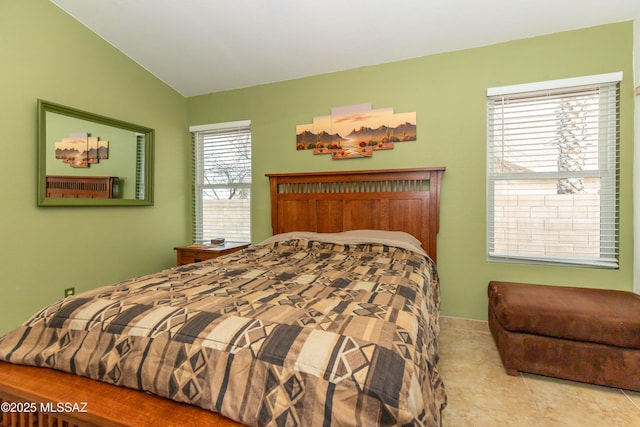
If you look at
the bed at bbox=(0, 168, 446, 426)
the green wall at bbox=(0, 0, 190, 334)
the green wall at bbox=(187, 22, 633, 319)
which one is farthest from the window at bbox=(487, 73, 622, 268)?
the green wall at bbox=(0, 0, 190, 334)

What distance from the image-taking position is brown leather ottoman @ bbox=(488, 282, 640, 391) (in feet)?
5.20

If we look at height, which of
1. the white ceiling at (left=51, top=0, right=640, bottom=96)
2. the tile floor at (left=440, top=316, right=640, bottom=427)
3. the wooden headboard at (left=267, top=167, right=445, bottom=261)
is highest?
the white ceiling at (left=51, top=0, right=640, bottom=96)

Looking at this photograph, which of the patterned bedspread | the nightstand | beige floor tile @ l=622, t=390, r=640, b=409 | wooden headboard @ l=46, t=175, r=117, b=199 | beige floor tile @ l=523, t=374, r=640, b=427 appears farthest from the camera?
the nightstand

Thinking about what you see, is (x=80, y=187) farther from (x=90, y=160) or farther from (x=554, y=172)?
(x=554, y=172)

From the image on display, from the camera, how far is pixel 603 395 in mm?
1595

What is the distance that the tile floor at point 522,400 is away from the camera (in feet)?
4.66

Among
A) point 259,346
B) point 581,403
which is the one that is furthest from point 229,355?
point 581,403

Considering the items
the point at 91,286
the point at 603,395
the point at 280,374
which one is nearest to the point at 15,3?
the point at 91,286

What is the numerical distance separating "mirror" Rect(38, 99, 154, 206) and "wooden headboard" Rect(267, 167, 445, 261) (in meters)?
1.32

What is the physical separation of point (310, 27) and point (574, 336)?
108 inches

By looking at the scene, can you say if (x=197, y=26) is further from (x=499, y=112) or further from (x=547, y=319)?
(x=547, y=319)

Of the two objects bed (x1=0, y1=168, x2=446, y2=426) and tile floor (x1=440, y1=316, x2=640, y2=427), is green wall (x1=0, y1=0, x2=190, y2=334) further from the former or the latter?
tile floor (x1=440, y1=316, x2=640, y2=427)

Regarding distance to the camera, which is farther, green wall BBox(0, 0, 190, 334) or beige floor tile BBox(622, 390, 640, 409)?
green wall BBox(0, 0, 190, 334)

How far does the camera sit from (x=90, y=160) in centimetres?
251
